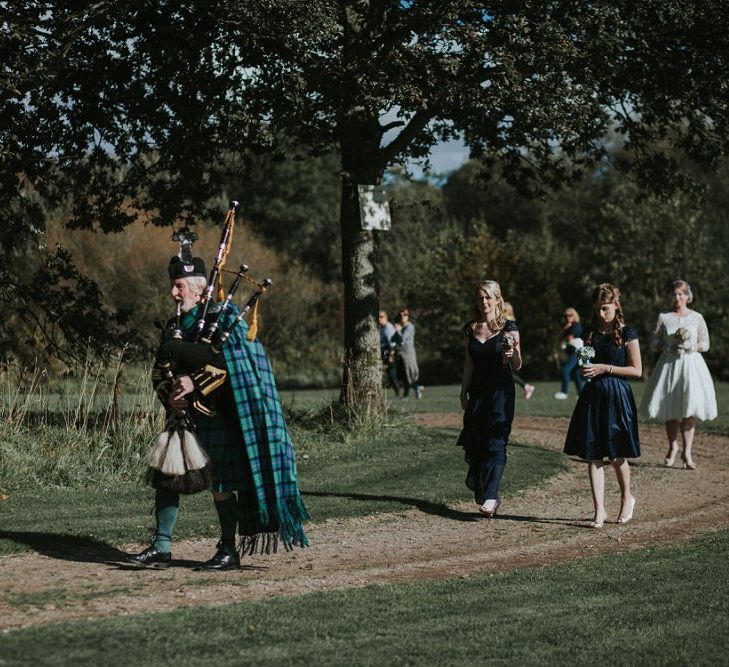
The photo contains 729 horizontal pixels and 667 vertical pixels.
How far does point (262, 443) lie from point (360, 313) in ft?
28.9

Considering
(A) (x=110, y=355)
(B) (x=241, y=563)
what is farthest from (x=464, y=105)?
(B) (x=241, y=563)

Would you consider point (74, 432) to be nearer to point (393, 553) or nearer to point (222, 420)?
point (393, 553)

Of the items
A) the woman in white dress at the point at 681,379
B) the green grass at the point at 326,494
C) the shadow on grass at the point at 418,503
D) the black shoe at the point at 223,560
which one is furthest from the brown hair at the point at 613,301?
the woman in white dress at the point at 681,379

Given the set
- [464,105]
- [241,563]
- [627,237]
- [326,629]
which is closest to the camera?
[326,629]

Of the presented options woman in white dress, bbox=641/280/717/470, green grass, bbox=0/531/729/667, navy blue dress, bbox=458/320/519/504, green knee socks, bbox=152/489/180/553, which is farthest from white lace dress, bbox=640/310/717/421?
green knee socks, bbox=152/489/180/553

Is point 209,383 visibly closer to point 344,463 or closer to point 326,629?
point 326,629

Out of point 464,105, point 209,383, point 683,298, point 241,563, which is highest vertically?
point 464,105

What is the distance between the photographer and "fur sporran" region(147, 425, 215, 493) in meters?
6.99

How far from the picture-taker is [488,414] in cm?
992

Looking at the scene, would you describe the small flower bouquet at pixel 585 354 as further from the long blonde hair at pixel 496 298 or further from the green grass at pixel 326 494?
the green grass at pixel 326 494

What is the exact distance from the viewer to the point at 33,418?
1302 centimetres

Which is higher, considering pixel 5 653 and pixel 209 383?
pixel 209 383

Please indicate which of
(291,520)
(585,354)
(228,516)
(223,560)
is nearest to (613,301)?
(585,354)

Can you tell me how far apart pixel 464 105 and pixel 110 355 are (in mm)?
5847
